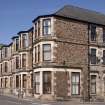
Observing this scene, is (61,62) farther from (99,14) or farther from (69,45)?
(99,14)

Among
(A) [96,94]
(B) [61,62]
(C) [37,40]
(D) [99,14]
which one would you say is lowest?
(A) [96,94]

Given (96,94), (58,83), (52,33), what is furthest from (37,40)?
(96,94)

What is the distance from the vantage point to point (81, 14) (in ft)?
170

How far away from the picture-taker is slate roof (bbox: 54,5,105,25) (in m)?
48.4

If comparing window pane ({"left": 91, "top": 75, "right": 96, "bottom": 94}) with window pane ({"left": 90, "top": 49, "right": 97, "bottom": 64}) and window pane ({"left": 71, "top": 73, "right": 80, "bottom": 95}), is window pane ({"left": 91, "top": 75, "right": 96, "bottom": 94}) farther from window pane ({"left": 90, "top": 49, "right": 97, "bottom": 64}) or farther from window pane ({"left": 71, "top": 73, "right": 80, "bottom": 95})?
window pane ({"left": 71, "top": 73, "right": 80, "bottom": 95})

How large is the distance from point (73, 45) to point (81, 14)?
6.68 m

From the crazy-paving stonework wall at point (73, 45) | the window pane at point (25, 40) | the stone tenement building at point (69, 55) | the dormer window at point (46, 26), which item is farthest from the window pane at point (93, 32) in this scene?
the window pane at point (25, 40)

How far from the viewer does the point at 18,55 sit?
62.9 metres

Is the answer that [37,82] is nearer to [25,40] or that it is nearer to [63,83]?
[63,83]

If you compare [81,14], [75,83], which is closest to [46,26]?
[81,14]

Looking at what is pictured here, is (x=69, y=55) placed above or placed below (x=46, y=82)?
above

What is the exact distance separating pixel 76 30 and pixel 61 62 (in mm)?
5282

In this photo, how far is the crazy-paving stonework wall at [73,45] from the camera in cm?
4612

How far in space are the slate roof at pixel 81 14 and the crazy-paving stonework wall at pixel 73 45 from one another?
123 cm
